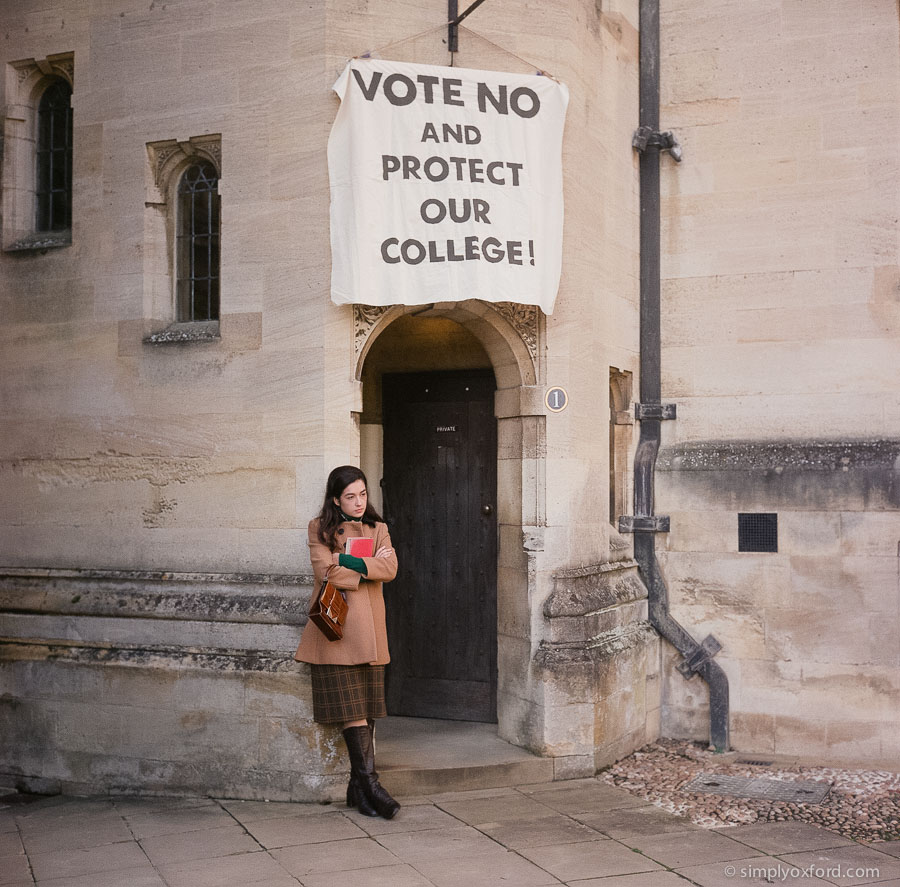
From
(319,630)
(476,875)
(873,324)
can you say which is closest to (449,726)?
(319,630)

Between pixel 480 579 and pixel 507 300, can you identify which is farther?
pixel 480 579

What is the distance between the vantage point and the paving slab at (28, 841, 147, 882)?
547 centimetres

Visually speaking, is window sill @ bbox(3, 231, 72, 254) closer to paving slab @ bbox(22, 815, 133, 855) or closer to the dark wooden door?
the dark wooden door

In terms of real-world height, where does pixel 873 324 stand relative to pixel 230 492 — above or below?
above

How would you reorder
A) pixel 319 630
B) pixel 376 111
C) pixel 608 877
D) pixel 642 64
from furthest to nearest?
pixel 642 64, pixel 376 111, pixel 319 630, pixel 608 877

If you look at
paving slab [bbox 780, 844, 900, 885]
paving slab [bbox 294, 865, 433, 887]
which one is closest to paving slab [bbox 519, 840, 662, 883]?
paving slab [bbox 294, 865, 433, 887]

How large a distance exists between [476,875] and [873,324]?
4.88 m

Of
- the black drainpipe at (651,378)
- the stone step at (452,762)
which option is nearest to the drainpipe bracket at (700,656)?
the black drainpipe at (651,378)

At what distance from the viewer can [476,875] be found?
17.8 feet

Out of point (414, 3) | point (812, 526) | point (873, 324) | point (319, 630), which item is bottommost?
point (319, 630)

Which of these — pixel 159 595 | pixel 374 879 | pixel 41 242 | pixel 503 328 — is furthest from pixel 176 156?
pixel 374 879

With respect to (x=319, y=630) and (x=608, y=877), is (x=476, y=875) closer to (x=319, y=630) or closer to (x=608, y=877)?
(x=608, y=877)

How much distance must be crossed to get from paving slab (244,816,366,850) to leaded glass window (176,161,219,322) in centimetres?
335

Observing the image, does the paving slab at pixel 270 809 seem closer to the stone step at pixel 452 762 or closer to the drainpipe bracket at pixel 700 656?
the stone step at pixel 452 762
